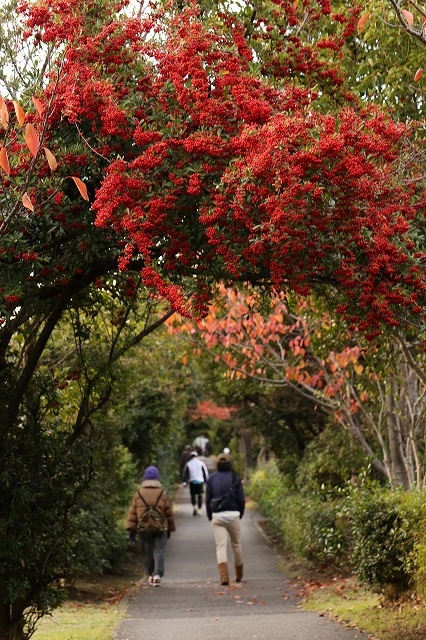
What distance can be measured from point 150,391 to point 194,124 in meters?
15.9

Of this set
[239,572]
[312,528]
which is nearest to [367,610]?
[312,528]

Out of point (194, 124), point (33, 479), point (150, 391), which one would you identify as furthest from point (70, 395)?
point (150, 391)

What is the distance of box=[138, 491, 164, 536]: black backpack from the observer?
15336 millimetres

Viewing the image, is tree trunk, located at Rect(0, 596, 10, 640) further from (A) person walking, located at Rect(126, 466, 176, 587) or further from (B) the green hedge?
(A) person walking, located at Rect(126, 466, 176, 587)

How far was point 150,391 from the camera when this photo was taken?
73.3 feet

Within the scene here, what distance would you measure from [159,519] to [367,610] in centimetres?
486

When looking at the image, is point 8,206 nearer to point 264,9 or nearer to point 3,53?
point 3,53

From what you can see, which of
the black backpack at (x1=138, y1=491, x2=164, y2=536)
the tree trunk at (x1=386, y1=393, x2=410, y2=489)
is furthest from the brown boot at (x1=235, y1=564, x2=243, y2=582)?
the tree trunk at (x1=386, y1=393, x2=410, y2=489)

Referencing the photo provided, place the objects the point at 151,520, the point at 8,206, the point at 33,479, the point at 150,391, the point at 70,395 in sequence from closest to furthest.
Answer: the point at 8,206 < the point at 33,479 < the point at 70,395 < the point at 151,520 < the point at 150,391

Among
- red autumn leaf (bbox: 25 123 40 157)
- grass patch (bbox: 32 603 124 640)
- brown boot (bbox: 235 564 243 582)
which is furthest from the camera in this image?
brown boot (bbox: 235 564 243 582)

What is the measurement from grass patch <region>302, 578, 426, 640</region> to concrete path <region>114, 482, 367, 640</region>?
0.70 ft

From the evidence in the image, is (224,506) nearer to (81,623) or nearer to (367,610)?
(81,623)

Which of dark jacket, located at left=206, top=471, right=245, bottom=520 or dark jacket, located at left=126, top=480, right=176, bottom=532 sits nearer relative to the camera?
dark jacket, located at left=206, top=471, right=245, bottom=520

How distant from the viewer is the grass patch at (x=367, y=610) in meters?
9.54
